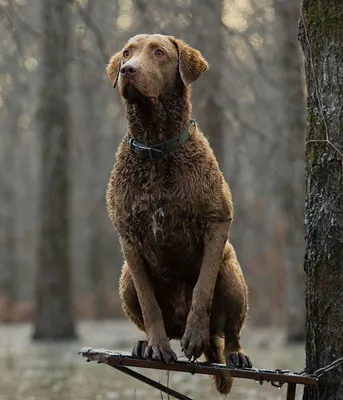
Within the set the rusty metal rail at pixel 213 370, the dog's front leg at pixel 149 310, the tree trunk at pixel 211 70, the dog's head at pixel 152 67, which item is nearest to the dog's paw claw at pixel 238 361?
the rusty metal rail at pixel 213 370

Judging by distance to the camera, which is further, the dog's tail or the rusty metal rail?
the dog's tail

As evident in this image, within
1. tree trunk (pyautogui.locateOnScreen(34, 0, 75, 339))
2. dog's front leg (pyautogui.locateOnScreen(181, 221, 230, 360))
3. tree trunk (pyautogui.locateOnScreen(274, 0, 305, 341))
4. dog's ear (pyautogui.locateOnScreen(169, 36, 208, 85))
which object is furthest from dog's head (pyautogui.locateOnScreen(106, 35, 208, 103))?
tree trunk (pyautogui.locateOnScreen(34, 0, 75, 339))

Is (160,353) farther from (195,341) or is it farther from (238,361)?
(238,361)

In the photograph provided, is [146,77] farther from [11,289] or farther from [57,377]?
[11,289]

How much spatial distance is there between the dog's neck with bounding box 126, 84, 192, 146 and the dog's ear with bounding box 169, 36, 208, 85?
10cm

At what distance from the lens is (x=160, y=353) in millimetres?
6328

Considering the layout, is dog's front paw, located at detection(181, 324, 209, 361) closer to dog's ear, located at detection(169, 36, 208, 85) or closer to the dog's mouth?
the dog's mouth

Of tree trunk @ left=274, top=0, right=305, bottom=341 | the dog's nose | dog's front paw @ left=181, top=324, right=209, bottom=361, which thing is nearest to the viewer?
the dog's nose

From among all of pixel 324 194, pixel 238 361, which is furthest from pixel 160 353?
pixel 324 194

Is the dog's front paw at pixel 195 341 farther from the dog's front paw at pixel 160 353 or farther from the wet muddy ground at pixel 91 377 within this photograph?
the wet muddy ground at pixel 91 377

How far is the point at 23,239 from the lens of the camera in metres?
52.0

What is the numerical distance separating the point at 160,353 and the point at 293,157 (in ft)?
45.0

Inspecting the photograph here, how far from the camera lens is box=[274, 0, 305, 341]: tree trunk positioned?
19484 mm

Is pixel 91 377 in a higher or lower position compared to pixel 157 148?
higher
